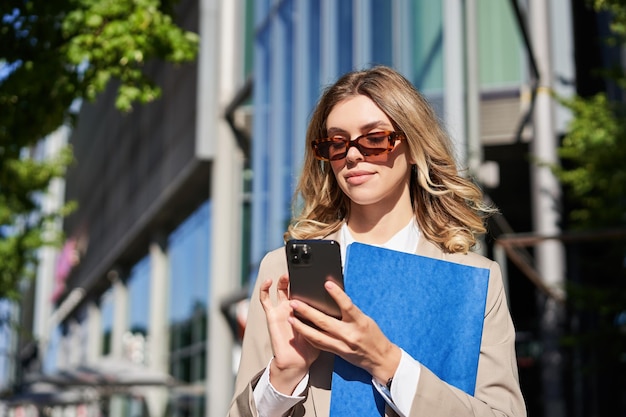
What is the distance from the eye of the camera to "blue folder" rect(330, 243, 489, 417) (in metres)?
1.99

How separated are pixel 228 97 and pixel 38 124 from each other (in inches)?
576

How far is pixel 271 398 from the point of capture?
6.61 feet

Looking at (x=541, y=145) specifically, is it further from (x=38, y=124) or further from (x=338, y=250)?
(x=338, y=250)

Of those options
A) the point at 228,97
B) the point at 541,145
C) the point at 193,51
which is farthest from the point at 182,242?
the point at 193,51

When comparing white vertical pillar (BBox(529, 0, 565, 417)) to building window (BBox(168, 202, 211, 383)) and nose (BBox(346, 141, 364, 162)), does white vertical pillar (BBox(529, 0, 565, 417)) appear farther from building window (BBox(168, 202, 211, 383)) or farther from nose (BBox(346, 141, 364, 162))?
nose (BBox(346, 141, 364, 162))

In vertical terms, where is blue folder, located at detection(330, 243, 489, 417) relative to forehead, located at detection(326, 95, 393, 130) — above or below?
below

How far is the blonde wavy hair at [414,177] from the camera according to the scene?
85.6 inches

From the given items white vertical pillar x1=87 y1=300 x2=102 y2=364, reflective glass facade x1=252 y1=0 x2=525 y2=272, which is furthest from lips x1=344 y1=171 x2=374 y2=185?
white vertical pillar x1=87 y1=300 x2=102 y2=364

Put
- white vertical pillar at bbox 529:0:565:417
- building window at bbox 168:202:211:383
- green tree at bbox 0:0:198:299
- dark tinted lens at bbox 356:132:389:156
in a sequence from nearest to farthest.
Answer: dark tinted lens at bbox 356:132:389:156 < green tree at bbox 0:0:198:299 < white vertical pillar at bbox 529:0:565:417 < building window at bbox 168:202:211:383

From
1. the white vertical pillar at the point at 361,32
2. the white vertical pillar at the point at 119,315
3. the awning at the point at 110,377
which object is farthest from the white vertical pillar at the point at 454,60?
the white vertical pillar at the point at 119,315

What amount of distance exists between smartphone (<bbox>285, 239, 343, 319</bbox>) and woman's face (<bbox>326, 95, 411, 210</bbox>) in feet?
1.02

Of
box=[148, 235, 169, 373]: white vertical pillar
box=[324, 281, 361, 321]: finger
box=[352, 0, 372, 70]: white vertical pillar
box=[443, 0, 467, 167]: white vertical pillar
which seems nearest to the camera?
box=[324, 281, 361, 321]: finger

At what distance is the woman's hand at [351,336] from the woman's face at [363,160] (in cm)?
38

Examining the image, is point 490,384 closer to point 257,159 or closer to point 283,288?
point 283,288
